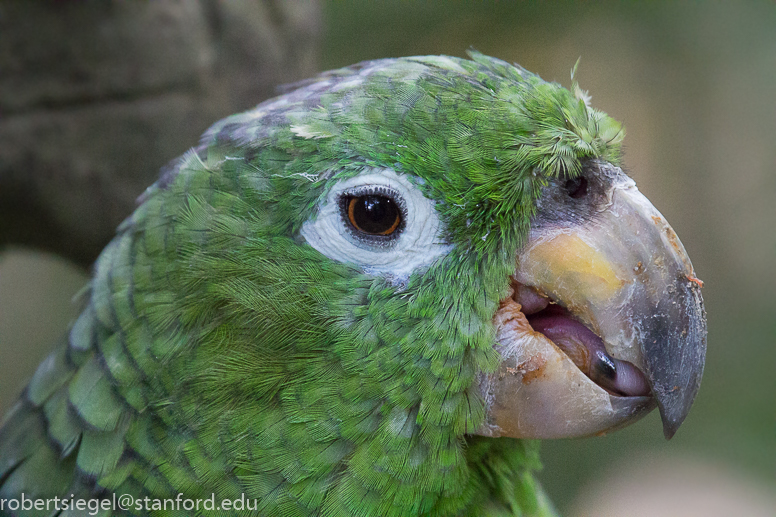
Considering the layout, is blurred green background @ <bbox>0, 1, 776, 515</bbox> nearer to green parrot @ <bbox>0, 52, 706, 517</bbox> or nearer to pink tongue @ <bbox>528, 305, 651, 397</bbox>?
green parrot @ <bbox>0, 52, 706, 517</bbox>

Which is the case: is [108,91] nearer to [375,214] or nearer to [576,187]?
[375,214]

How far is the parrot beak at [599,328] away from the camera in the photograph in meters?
1.39

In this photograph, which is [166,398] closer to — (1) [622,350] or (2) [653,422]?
(1) [622,350]

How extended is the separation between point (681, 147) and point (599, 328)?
16.5 ft

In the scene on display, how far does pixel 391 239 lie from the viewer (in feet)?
4.87

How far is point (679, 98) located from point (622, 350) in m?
5.18

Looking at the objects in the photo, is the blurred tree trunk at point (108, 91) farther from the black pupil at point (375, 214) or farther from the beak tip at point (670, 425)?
the beak tip at point (670, 425)

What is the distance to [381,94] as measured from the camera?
1562 millimetres

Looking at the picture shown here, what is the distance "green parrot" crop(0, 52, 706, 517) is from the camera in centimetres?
142

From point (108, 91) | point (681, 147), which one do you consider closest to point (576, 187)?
point (108, 91)

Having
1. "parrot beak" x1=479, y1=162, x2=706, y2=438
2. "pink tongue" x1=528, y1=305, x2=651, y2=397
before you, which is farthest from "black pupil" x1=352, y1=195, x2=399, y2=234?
"pink tongue" x1=528, y1=305, x2=651, y2=397

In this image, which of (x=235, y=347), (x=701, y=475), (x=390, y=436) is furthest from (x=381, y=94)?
(x=701, y=475)

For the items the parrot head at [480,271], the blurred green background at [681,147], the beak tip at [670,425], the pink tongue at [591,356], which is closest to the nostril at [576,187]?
the parrot head at [480,271]

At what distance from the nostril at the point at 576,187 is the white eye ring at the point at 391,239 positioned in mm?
343
